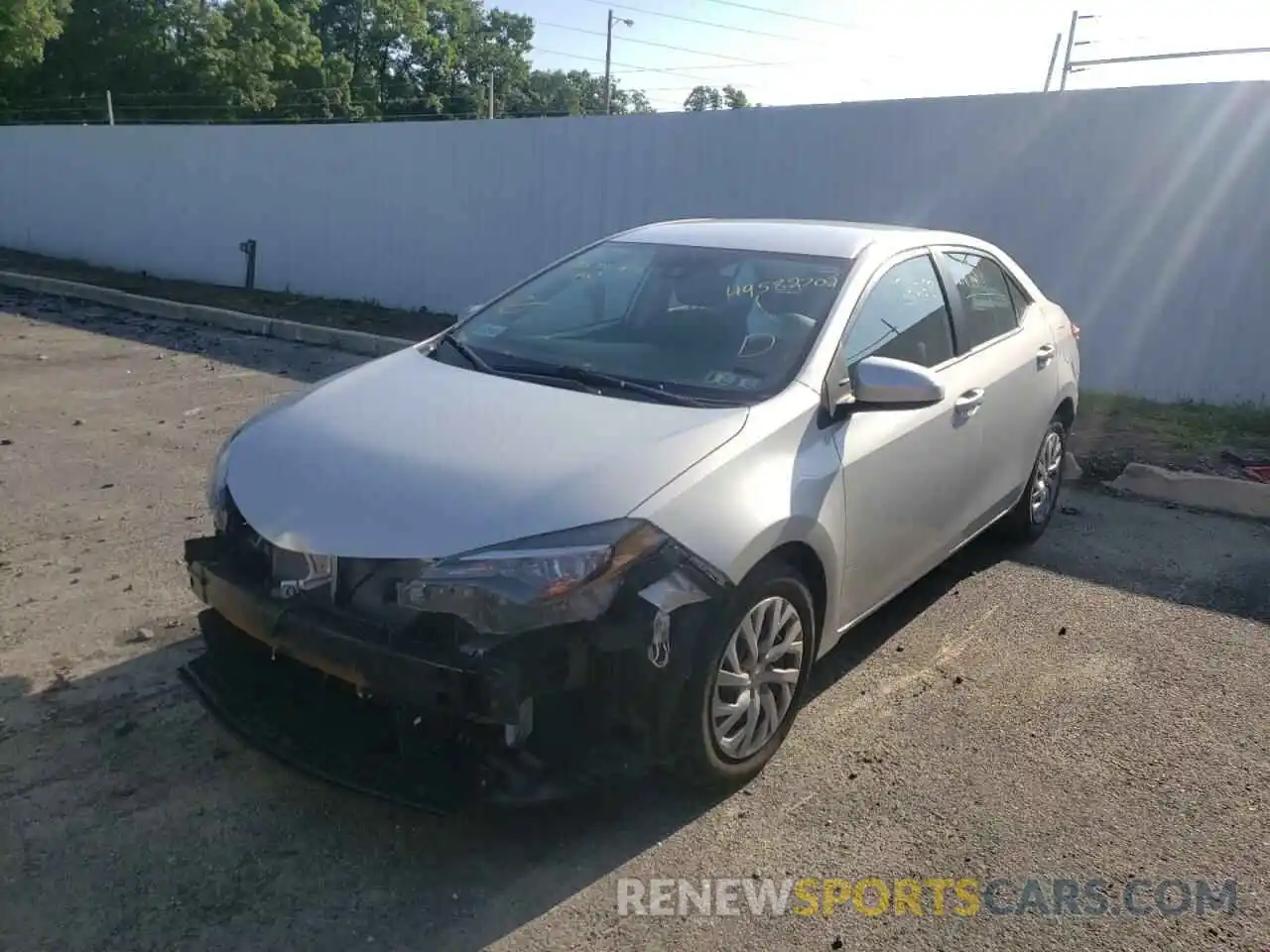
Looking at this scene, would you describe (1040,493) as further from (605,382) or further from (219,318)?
(219,318)

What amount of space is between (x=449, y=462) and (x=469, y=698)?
2.41 feet

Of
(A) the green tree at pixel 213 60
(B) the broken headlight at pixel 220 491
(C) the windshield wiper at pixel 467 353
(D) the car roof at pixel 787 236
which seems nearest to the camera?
(B) the broken headlight at pixel 220 491

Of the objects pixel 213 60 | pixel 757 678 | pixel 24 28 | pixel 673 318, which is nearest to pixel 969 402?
pixel 673 318

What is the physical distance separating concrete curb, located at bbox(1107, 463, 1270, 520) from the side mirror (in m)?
3.83

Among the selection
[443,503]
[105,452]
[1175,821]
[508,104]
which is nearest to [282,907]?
[443,503]

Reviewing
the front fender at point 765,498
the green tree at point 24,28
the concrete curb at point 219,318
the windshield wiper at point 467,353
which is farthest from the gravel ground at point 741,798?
the green tree at point 24,28

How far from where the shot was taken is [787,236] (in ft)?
14.6

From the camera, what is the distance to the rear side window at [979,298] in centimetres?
470

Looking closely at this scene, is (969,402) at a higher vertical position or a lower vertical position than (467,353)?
lower

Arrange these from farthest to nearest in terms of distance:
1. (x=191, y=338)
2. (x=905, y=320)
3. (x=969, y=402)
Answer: (x=191, y=338)
(x=969, y=402)
(x=905, y=320)

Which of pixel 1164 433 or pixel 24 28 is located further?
pixel 24 28

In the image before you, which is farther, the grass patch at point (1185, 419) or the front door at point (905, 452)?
the grass patch at point (1185, 419)

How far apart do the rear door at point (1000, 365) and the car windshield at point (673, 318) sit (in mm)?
893

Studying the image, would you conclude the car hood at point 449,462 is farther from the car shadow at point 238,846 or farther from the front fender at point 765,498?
the car shadow at point 238,846
